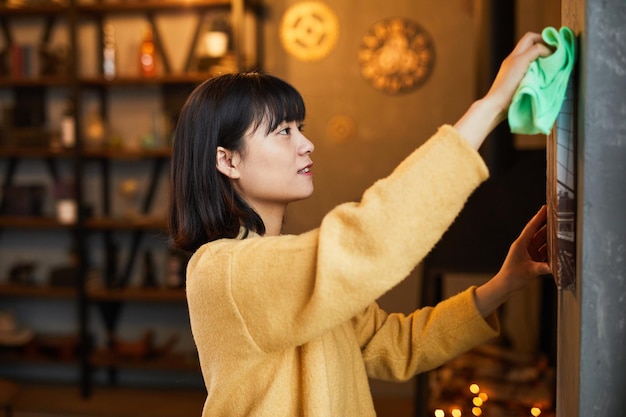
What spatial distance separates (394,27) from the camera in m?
4.80

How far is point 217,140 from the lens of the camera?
150 cm

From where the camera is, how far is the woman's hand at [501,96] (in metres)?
1.10

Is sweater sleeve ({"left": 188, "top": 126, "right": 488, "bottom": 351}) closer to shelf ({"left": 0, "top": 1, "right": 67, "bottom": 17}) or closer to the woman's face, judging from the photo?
the woman's face


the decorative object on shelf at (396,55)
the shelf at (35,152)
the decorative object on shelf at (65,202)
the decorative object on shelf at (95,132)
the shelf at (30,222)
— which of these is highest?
the decorative object on shelf at (396,55)

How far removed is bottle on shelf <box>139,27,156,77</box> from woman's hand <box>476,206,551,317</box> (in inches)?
147

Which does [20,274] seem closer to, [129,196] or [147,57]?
[129,196]

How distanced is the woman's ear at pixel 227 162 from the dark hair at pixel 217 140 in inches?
0.4

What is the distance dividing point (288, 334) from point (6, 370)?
187 inches

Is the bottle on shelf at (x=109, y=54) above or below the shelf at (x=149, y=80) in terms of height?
above

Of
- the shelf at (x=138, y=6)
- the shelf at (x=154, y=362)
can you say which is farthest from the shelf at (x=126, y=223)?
the shelf at (x=138, y=6)

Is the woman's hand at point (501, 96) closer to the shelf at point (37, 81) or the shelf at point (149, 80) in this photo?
the shelf at point (149, 80)

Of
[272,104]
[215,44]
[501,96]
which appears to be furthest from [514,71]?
[215,44]

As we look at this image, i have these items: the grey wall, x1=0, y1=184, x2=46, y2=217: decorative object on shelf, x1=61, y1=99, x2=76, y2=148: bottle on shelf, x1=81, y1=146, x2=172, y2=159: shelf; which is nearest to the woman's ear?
the grey wall

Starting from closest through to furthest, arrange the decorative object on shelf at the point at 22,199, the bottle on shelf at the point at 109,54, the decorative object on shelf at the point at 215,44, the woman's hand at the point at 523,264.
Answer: the woman's hand at the point at 523,264 < the decorative object on shelf at the point at 215,44 < the bottle on shelf at the point at 109,54 < the decorative object on shelf at the point at 22,199
